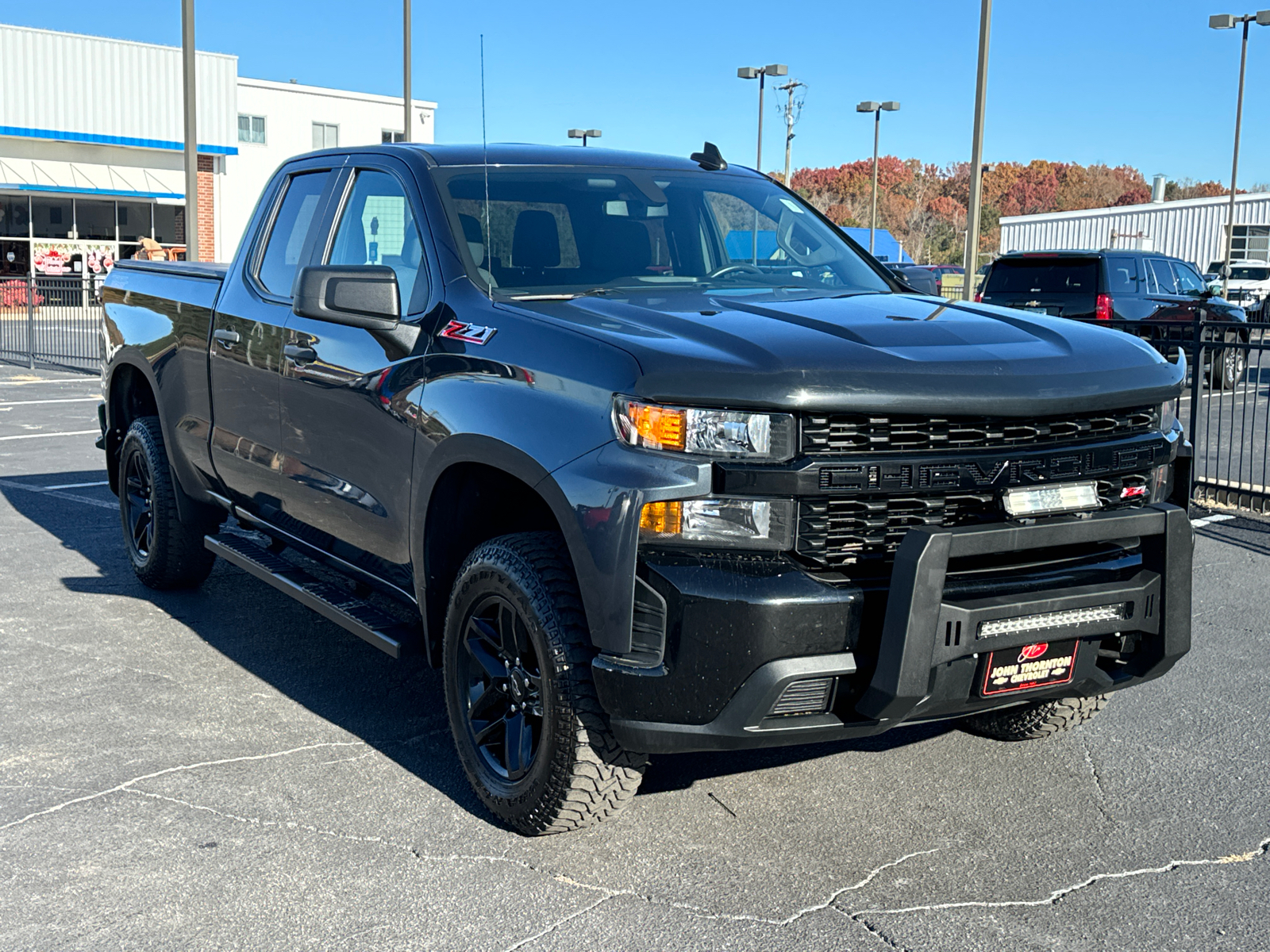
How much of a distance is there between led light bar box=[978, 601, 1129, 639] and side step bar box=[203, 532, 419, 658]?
6.43 feet

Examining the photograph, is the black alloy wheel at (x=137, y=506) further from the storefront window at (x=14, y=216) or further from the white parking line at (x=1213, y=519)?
the storefront window at (x=14, y=216)

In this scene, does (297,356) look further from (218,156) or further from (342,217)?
(218,156)

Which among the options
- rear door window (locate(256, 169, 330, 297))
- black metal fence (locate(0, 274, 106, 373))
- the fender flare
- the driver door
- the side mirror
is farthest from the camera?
black metal fence (locate(0, 274, 106, 373))

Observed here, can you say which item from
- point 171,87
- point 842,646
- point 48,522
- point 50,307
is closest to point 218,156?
point 171,87

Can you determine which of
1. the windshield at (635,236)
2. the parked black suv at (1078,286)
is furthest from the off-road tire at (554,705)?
the parked black suv at (1078,286)

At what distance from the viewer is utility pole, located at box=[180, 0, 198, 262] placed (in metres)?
16.7

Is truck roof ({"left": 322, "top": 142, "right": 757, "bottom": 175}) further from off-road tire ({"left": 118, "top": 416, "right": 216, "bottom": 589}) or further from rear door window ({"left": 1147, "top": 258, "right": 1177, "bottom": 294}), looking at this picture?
rear door window ({"left": 1147, "top": 258, "right": 1177, "bottom": 294})

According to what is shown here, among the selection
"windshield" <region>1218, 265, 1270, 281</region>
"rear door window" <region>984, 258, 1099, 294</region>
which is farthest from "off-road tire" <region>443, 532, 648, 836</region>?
"windshield" <region>1218, 265, 1270, 281</region>

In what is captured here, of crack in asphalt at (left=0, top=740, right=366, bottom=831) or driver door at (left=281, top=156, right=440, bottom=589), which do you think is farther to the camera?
driver door at (left=281, top=156, right=440, bottom=589)

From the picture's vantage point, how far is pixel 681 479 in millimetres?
3252

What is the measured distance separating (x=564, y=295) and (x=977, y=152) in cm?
1321

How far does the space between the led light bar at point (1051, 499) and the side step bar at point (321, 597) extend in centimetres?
202

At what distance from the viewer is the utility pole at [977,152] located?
15.1 m


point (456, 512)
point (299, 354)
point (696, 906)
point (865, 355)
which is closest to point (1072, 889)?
point (696, 906)
